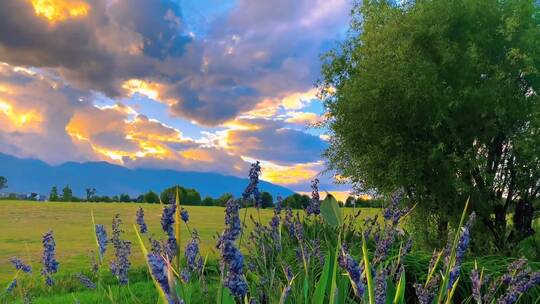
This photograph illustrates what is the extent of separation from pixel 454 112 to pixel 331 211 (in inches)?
467

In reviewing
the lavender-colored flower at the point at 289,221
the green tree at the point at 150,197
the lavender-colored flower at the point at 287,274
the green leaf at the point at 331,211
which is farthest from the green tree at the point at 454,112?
the green tree at the point at 150,197

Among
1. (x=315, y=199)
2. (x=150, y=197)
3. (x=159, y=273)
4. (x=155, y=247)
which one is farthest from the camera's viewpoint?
(x=150, y=197)

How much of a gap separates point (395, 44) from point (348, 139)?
3.10m

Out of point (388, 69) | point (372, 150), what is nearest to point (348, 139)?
point (372, 150)

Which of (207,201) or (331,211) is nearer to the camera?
(331,211)

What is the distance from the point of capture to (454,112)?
45.7 ft

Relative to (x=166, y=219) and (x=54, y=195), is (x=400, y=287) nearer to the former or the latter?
(x=166, y=219)

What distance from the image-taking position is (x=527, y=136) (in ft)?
43.9

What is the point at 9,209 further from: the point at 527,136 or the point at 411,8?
the point at 527,136

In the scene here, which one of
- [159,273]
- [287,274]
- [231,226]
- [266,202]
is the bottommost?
[287,274]

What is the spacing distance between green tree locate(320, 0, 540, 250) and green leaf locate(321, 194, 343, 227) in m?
10.6

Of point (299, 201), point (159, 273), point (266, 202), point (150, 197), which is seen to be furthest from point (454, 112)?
point (150, 197)

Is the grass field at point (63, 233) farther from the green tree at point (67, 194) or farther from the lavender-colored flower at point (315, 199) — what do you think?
the green tree at point (67, 194)

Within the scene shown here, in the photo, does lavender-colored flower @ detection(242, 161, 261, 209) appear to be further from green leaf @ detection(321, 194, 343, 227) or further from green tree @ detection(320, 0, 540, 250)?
green tree @ detection(320, 0, 540, 250)
